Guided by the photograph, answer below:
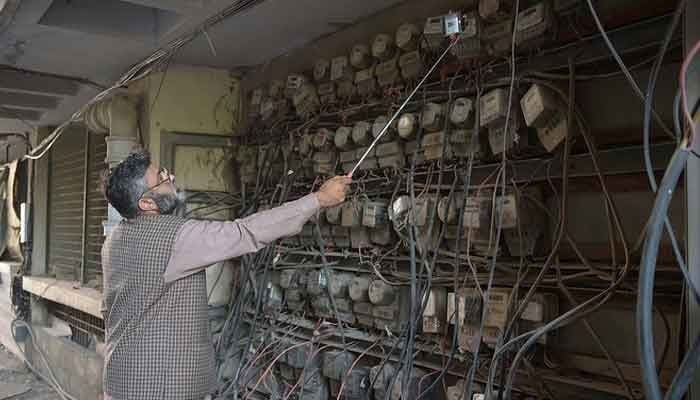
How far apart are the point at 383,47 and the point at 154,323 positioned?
1.52 meters

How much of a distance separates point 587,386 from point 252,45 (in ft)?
7.99

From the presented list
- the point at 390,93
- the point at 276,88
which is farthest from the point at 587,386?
the point at 276,88

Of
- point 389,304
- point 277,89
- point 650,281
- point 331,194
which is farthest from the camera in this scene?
point 277,89

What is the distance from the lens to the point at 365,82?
271 centimetres

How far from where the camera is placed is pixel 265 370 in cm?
308

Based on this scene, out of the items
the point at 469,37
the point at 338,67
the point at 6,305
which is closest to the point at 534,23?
the point at 469,37

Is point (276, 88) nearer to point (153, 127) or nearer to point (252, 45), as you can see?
point (252, 45)

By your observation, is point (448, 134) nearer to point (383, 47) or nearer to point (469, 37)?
point (469, 37)

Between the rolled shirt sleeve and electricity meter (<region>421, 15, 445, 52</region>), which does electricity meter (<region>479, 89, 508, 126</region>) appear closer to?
electricity meter (<region>421, 15, 445, 52</region>)

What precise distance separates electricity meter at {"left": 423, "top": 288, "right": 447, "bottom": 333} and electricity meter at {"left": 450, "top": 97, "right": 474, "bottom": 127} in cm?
69

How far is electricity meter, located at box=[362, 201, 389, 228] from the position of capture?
2525 millimetres

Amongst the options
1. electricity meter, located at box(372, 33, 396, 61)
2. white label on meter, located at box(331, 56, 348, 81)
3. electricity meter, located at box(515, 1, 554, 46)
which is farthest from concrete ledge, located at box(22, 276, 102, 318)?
electricity meter, located at box(515, 1, 554, 46)

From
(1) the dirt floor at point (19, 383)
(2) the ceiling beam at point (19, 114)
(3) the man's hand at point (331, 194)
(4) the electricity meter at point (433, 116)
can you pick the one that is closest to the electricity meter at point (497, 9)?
(4) the electricity meter at point (433, 116)

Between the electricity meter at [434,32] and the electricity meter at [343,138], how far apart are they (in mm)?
614
